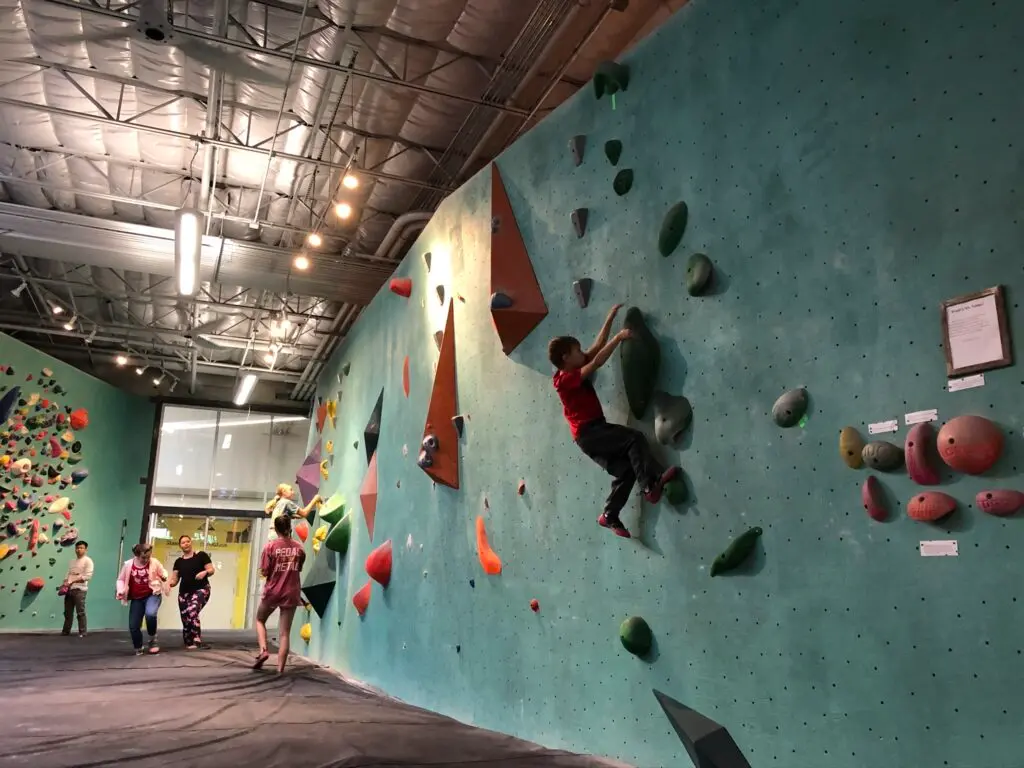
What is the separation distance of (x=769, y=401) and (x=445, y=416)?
2598 millimetres

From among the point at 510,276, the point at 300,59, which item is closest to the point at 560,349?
the point at 510,276

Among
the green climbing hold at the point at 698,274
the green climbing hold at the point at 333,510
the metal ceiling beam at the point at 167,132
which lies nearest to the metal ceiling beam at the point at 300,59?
the metal ceiling beam at the point at 167,132

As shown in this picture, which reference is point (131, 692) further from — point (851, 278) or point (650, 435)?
point (851, 278)

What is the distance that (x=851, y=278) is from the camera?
2457mm

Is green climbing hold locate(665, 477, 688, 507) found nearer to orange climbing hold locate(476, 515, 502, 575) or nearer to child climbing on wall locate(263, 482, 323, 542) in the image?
orange climbing hold locate(476, 515, 502, 575)

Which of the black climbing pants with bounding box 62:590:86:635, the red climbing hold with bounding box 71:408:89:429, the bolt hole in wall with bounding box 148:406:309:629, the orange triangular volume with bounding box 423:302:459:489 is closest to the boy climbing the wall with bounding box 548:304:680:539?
the orange triangular volume with bounding box 423:302:459:489

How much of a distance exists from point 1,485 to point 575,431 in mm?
9332

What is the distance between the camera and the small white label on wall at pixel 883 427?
7.46 ft

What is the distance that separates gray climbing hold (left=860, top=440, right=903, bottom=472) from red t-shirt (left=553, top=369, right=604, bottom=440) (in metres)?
1.13

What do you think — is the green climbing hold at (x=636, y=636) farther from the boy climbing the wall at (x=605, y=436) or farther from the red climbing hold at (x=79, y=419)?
the red climbing hold at (x=79, y=419)

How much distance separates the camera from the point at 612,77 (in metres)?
3.58

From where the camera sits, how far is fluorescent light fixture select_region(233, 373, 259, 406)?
12.2 m

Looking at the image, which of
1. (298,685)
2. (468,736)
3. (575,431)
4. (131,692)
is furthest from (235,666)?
(575,431)

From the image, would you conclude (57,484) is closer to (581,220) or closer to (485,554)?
(485,554)
